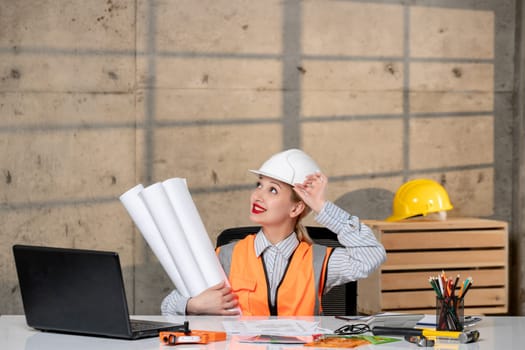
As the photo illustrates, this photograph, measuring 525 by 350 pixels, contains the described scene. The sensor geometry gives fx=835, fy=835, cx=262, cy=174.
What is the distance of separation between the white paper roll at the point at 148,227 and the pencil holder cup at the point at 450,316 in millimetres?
947

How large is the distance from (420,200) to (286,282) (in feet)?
7.64

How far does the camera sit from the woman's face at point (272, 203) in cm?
315

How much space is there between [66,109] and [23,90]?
0.29 metres

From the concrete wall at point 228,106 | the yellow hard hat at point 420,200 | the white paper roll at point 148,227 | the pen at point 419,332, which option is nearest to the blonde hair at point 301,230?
the white paper roll at point 148,227

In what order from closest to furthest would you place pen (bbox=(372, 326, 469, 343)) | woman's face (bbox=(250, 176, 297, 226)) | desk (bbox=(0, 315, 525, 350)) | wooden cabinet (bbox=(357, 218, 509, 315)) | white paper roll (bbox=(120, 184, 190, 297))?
desk (bbox=(0, 315, 525, 350)) < pen (bbox=(372, 326, 469, 343)) < white paper roll (bbox=(120, 184, 190, 297)) < woman's face (bbox=(250, 176, 297, 226)) < wooden cabinet (bbox=(357, 218, 509, 315))

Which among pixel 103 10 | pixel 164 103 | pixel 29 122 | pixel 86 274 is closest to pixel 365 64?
pixel 164 103

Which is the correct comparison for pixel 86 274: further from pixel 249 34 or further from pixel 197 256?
pixel 249 34

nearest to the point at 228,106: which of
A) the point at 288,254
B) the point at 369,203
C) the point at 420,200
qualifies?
the point at 369,203

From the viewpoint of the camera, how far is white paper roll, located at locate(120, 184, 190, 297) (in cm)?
288

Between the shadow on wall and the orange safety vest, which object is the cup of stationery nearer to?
the orange safety vest

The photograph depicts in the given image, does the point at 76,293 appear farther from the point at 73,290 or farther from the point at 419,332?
the point at 419,332

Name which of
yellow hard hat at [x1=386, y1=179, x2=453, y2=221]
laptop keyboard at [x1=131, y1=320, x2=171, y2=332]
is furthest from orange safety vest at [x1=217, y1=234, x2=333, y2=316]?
yellow hard hat at [x1=386, y1=179, x2=453, y2=221]

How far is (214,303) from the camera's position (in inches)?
113

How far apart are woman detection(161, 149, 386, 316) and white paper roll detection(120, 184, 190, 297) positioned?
66mm
